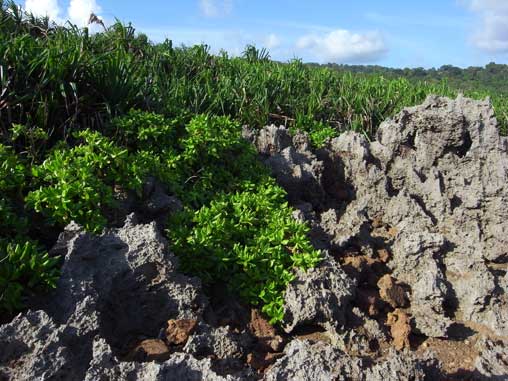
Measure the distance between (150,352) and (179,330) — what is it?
216mm

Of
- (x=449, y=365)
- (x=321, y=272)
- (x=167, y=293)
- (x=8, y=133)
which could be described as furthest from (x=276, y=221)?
(x=8, y=133)

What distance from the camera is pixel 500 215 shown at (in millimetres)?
4691

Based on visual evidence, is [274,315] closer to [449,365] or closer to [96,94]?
[449,365]

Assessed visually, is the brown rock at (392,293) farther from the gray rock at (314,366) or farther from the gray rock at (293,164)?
the gray rock at (314,366)

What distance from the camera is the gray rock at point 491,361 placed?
282cm

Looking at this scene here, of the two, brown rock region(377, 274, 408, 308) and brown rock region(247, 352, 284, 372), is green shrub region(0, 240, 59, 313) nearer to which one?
brown rock region(247, 352, 284, 372)

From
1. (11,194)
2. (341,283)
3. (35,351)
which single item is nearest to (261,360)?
(341,283)

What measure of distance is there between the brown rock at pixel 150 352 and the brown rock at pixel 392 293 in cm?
158

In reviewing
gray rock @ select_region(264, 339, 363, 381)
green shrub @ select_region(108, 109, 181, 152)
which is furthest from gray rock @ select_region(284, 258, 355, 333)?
green shrub @ select_region(108, 109, 181, 152)

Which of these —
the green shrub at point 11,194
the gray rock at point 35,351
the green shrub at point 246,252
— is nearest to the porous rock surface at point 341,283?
the gray rock at point 35,351

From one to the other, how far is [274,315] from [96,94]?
255cm

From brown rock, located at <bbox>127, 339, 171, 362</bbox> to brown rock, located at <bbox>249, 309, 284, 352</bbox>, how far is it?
0.59m

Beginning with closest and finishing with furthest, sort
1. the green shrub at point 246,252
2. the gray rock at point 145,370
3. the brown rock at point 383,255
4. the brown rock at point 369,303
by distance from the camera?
the gray rock at point 145,370, the green shrub at point 246,252, the brown rock at point 369,303, the brown rock at point 383,255

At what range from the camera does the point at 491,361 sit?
2912 mm
